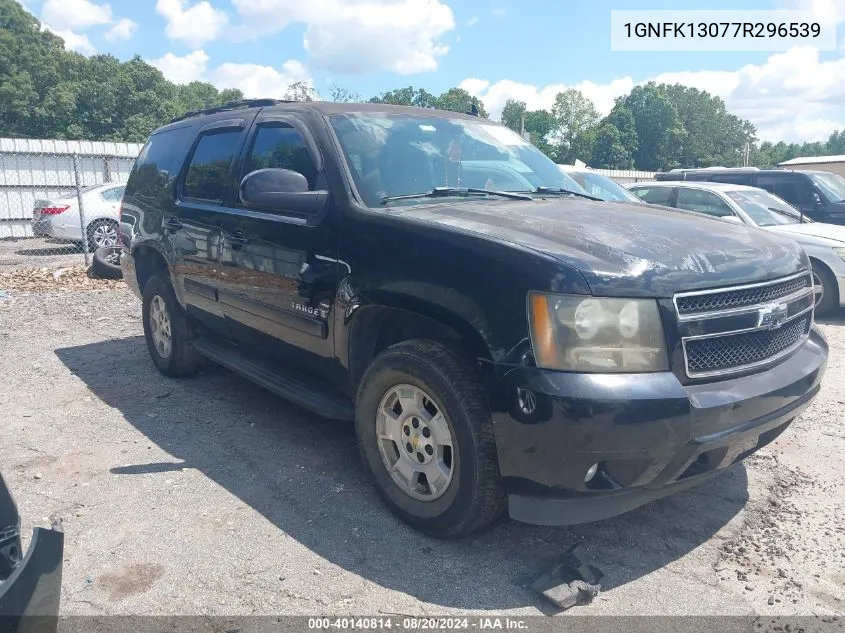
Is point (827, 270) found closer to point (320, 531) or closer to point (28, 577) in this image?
point (320, 531)

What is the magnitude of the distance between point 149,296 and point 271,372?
204 cm

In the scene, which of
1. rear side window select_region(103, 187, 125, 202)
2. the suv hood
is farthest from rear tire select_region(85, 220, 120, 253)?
the suv hood

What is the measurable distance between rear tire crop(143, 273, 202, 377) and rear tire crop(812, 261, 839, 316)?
276 inches

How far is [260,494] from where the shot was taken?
3.61m

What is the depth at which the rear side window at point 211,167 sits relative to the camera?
4559mm

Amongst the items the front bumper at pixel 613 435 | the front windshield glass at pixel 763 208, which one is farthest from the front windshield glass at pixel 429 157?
the front windshield glass at pixel 763 208

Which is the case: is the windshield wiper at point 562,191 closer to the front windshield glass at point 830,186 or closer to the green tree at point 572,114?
the front windshield glass at point 830,186

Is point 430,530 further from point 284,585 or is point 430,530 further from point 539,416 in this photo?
point 539,416

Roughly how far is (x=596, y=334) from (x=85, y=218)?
43.6 feet

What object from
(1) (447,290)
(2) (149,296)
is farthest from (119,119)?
(1) (447,290)

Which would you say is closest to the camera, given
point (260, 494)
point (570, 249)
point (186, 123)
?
point (570, 249)

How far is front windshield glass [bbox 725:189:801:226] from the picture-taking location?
361 inches

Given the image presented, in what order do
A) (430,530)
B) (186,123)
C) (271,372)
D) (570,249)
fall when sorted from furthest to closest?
(186,123) < (271,372) < (430,530) < (570,249)

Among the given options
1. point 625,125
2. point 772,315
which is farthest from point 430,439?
point 625,125
